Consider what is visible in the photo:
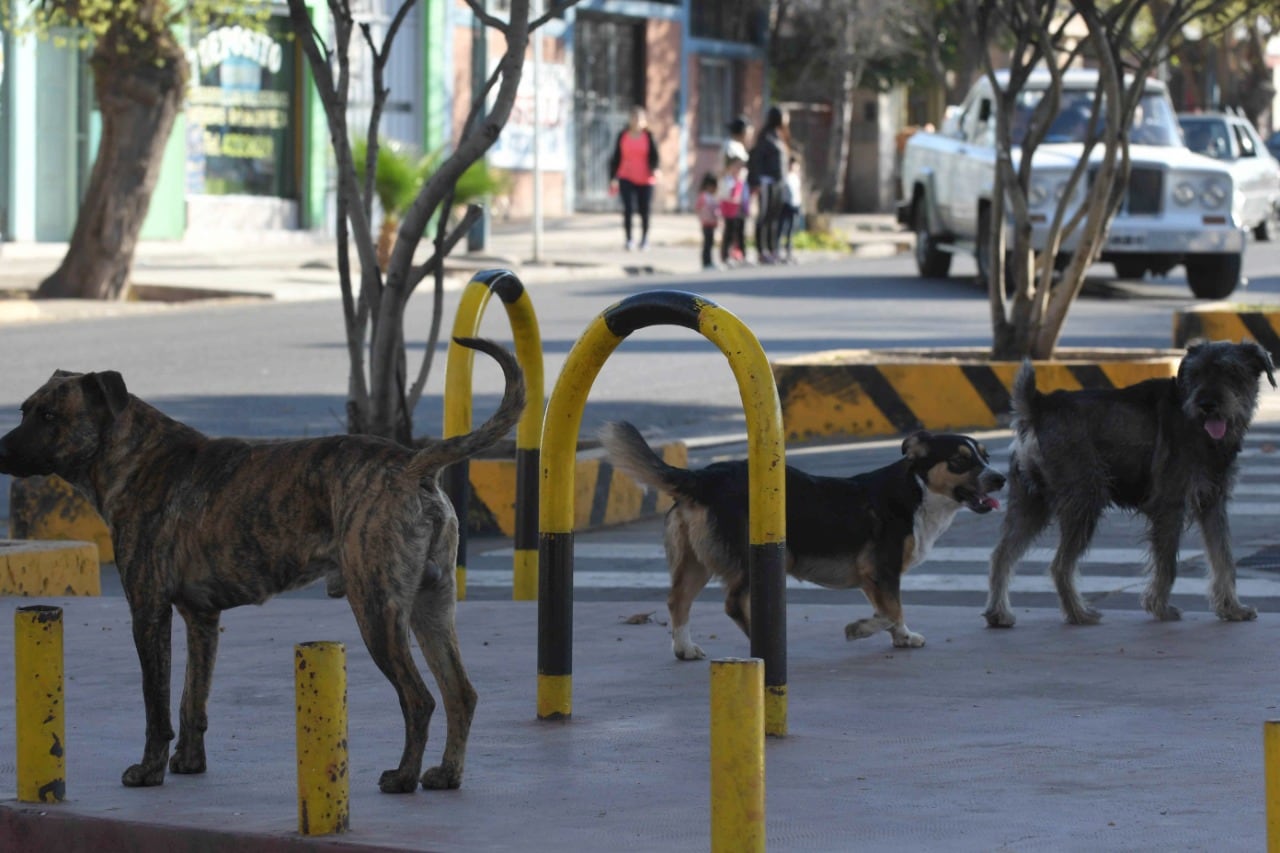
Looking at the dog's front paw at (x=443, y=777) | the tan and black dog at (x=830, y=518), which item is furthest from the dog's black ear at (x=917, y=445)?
the dog's front paw at (x=443, y=777)

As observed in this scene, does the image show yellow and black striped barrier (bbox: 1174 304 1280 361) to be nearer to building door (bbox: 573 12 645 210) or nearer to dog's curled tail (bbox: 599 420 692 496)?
dog's curled tail (bbox: 599 420 692 496)

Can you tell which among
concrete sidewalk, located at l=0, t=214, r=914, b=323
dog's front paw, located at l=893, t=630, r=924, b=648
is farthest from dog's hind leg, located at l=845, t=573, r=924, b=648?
concrete sidewalk, located at l=0, t=214, r=914, b=323

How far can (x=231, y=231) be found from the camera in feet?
104

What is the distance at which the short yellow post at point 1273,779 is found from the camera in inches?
158

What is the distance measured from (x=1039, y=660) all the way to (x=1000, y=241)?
7.86 metres

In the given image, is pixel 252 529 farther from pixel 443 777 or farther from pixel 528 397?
pixel 528 397

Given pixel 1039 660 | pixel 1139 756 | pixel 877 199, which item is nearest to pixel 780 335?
pixel 1039 660

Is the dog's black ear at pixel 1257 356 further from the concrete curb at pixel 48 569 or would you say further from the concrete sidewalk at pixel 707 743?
the concrete curb at pixel 48 569

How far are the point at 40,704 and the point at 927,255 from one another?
21.6 meters

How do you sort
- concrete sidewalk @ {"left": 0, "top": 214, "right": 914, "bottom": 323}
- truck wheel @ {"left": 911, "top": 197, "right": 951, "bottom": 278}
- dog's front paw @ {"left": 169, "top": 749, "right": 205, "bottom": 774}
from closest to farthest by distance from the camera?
dog's front paw @ {"left": 169, "top": 749, "right": 205, "bottom": 774}, concrete sidewalk @ {"left": 0, "top": 214, "right": 914, "bottom": 323}, truck wheel @ {"left": 911, "top": 197, "right": 951, "bottom": 278}

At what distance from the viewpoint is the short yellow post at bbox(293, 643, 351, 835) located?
4828mm

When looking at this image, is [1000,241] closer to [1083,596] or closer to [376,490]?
[1083,596]

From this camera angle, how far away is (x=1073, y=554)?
26.2 feet

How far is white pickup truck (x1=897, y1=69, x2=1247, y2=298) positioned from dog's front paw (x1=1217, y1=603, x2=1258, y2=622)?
14058mm
